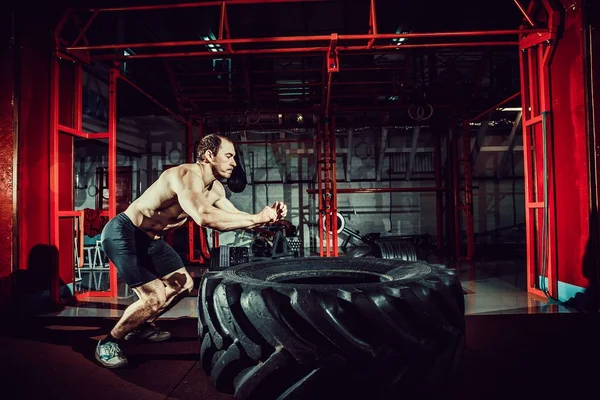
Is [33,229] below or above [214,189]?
below

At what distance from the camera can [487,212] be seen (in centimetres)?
1001

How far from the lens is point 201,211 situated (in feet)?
6.10

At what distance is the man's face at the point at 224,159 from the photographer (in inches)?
81.0

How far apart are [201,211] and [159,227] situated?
1.80ft

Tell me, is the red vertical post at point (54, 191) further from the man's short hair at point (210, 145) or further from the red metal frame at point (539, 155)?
the red metal frame at point (539, 155)

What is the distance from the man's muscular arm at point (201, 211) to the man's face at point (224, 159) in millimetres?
126

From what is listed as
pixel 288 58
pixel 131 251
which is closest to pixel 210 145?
pixel 131 251

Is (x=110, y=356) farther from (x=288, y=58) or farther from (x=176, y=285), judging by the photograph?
(x=288, y=58)

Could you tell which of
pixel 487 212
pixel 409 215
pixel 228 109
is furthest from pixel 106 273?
pixel 487 212

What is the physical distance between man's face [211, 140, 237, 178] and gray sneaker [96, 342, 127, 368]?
1119mm

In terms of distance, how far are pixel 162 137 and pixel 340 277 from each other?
30.7ft

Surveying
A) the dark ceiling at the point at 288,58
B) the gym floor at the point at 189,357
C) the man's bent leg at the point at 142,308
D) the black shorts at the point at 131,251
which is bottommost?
the gym floor at the point at 189,357

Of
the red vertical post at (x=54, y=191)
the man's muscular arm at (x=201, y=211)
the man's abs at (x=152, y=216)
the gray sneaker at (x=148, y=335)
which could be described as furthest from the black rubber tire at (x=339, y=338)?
the red vertical post at (x=54, y=191)

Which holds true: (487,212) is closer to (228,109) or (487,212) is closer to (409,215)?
(409,215)
